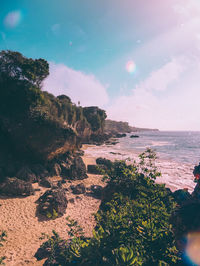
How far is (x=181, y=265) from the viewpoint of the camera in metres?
3.08

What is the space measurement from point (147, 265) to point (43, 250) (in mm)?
5279

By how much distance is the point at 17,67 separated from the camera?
17.7 metres

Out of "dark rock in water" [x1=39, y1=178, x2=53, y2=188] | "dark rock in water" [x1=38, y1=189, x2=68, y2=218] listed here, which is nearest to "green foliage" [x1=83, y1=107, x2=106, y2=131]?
"dark rock in water" [x1=39, y1=178, x2=53, y2=188]

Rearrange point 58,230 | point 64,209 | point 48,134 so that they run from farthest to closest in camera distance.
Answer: point 48,134
point 64,209
point 58,230

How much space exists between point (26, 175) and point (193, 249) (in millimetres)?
13698

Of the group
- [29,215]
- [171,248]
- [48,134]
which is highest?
[48,134]

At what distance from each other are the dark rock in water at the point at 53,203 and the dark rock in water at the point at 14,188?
1710mm

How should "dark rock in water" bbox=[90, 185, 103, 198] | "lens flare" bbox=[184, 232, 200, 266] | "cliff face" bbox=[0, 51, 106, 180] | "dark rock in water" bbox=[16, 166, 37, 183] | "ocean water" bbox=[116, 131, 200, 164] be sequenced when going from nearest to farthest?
"lens flare" bbox=[184, 232, 200, 266], "dark rock in water" bbox=[90, 185, 103, 198], "dark rock in water" bbox=[16, 166, 37, 183], "cliff face" bbox=[0, 51, 106, 180], "ocean water" bbox=[116, 131, 200, 164]

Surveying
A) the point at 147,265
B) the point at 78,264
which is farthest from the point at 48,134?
the point at 147,265

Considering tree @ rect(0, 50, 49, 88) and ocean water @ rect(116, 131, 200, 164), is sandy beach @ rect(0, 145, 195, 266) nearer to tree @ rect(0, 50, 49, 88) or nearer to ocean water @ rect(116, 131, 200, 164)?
ocean water @ rect(116, 131, 200, 164)

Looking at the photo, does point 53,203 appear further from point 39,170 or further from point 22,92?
point 22,92

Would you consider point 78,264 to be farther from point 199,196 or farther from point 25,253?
point 199,196

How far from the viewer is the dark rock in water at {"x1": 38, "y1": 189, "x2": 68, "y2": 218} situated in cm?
906

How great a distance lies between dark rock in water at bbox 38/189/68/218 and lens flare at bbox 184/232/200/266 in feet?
26.4
